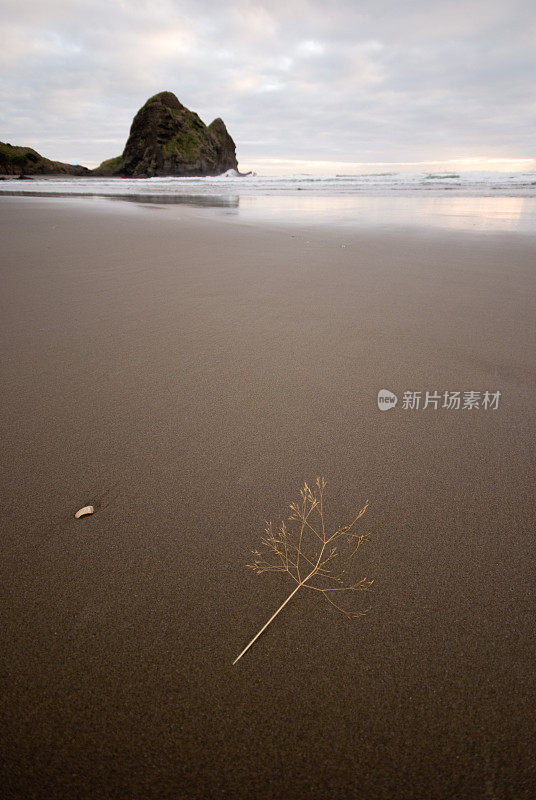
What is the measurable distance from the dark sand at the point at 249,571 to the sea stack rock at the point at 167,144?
187 feet

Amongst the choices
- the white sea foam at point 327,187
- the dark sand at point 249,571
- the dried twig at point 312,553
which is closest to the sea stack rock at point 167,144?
Result: the white sea foam at point 327,187

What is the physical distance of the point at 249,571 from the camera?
0.93 metres

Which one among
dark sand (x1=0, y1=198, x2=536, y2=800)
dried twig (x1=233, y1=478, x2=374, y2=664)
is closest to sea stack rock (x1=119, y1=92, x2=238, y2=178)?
dark sand (x1=0, y1=198, x2=536, y2=800)

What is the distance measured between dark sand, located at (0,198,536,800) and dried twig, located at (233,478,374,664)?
1.2 inches

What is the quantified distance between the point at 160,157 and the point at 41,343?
58.8 m

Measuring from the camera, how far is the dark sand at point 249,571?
25.2 inches

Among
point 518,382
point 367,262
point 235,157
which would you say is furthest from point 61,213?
point 235,157

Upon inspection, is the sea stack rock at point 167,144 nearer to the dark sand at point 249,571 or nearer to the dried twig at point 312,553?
the dark sand at point 249,571

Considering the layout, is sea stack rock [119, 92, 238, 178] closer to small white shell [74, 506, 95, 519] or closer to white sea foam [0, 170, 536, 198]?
white sea foam [0, 170, 536, 198]

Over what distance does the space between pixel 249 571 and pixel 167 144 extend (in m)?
62.4

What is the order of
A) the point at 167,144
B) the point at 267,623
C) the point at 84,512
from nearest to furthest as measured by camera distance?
the point at 267,623 < the point at 84,512 < the point at 167,144

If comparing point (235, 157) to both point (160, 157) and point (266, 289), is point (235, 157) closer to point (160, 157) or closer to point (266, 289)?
point (160, 157)

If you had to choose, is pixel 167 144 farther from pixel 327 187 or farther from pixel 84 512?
pixel 84 512

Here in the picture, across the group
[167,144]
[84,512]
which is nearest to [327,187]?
[84,512]
